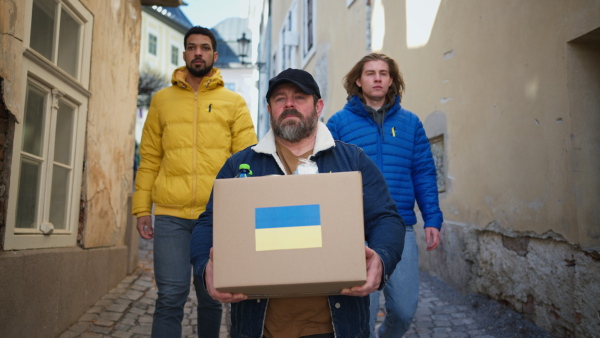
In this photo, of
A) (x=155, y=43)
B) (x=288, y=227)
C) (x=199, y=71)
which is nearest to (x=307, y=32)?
(x=199, y=71)

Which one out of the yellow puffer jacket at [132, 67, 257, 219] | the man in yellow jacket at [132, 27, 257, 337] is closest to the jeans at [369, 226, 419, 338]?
the man in yellow jacket at [132, 27, 257, 337]

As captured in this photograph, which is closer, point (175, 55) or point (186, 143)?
point (186, 143)

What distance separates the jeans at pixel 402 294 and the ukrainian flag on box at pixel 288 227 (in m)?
1.45

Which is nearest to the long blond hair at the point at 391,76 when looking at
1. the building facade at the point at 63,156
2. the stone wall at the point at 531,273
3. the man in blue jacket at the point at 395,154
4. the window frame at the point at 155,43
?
the man in blue jacket at the point at 395,154

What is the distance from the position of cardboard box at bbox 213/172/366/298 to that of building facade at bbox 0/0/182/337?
2.08m

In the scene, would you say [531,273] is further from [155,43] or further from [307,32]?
[155,43]

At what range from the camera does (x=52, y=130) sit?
4.16m

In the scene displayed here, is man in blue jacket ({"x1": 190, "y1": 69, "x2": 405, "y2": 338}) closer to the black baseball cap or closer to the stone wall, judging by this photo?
the black baseball cap

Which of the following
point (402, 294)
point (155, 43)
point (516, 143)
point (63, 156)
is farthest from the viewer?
point (155, 43)

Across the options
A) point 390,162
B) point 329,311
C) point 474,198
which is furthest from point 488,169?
point 329,311

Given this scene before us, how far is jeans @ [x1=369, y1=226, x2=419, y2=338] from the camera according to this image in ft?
9.92

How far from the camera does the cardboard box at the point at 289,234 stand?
1.63m

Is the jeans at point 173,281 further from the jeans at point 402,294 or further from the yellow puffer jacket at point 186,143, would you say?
the jeans at point 402,294

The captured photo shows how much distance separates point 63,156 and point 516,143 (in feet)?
11.5
